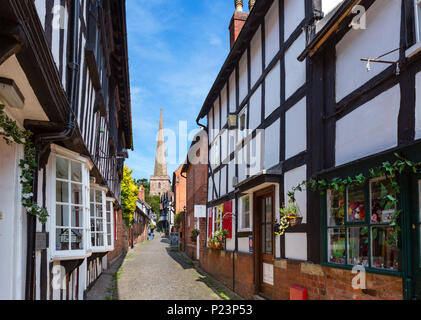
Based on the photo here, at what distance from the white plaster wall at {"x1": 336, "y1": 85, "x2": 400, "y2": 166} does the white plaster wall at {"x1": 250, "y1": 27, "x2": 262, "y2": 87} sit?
160 inches

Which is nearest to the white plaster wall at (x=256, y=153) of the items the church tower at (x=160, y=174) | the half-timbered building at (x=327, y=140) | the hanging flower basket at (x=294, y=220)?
the half-timbered building at (x=327, y=140)

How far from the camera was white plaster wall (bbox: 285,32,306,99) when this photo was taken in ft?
21.4

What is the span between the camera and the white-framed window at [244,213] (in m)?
9.31

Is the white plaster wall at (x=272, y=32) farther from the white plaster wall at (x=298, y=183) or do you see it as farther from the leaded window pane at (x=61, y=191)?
the leaded window pane at (x=61, y=191)

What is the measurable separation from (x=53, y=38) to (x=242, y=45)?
6572 millimetres

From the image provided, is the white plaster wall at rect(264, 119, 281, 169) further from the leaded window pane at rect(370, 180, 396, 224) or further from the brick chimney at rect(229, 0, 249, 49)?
the brick chimney at rect(229, 0, 249, 49)


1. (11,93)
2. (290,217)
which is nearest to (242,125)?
(290,217)

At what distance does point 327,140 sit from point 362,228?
1.47m

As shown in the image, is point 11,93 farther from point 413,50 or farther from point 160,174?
point 160,174

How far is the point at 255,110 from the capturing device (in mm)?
9055

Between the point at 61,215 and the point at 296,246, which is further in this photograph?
the point at 296,246
